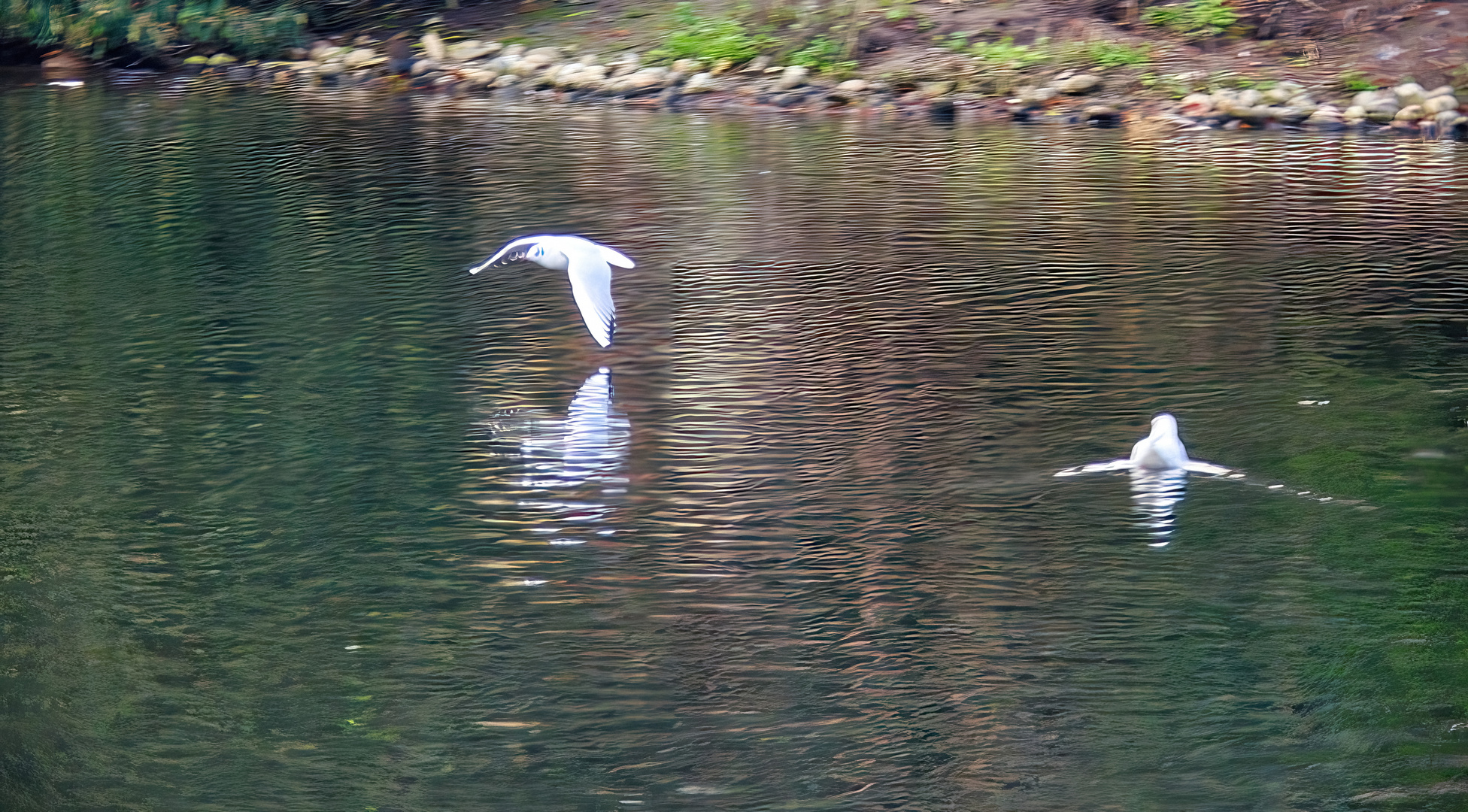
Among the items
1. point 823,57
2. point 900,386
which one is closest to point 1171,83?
point 823,57

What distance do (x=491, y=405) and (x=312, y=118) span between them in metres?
7.02

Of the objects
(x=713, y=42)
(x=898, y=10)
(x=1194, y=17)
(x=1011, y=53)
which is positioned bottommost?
(x=1011, y=53)

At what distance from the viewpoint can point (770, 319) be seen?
7.07 metres

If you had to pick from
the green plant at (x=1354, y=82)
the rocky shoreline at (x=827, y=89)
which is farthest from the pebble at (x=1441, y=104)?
the green plant at (x=1354, y=82)

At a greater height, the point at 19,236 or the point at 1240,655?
the point at 19,236

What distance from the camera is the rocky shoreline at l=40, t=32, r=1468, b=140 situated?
1136 cm

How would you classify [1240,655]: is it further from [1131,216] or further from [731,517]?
[1131,216]

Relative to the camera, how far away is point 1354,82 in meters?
11.7

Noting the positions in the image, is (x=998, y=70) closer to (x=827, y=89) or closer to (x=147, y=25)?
(x=827, y=89)

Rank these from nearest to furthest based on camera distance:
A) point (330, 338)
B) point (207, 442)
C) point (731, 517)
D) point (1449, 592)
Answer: point (1449, 592)
point (731, 517)
point (207, 442)
point (330, 338)

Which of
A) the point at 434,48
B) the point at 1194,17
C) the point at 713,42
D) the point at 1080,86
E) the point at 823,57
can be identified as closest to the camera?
the point at 1080,86

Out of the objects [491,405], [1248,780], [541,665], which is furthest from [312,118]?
[1248,780]

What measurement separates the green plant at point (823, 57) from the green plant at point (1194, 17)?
2.35 meters

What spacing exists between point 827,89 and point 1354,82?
3.79m
